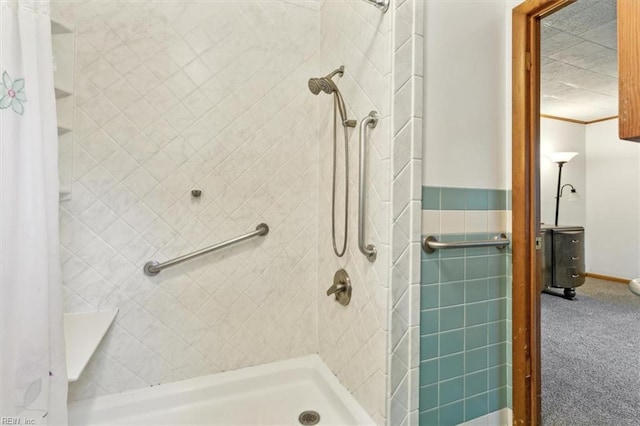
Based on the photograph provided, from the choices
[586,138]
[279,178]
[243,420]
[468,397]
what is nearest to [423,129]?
[279,178]

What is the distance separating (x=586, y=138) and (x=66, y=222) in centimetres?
489

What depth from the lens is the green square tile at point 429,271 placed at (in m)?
1.21

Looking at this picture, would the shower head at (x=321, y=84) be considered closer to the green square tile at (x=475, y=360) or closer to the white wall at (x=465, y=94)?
the white wall at (x=465, y=94)

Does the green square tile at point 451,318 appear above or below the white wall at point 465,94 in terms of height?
below

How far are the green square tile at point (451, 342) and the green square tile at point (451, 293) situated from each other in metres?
0.12

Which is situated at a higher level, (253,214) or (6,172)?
(6,172)

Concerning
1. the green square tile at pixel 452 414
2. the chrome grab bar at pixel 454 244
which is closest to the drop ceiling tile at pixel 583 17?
the chrome grab bar at pixel 454 244

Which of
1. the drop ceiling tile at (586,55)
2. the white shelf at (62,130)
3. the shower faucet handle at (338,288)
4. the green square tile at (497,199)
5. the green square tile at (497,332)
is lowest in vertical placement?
the green square tile at (497,332)

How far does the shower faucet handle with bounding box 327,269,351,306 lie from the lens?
1430mm

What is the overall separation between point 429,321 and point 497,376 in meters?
0.49

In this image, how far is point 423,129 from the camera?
3.94ft

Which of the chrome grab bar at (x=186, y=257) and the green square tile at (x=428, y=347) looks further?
the chrome grab bar at (x=186, y=257)

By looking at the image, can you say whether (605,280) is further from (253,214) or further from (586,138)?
(253,214)

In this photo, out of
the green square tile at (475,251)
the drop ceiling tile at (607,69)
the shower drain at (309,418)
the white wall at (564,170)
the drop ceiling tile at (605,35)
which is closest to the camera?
the green square tile at (475,251)
